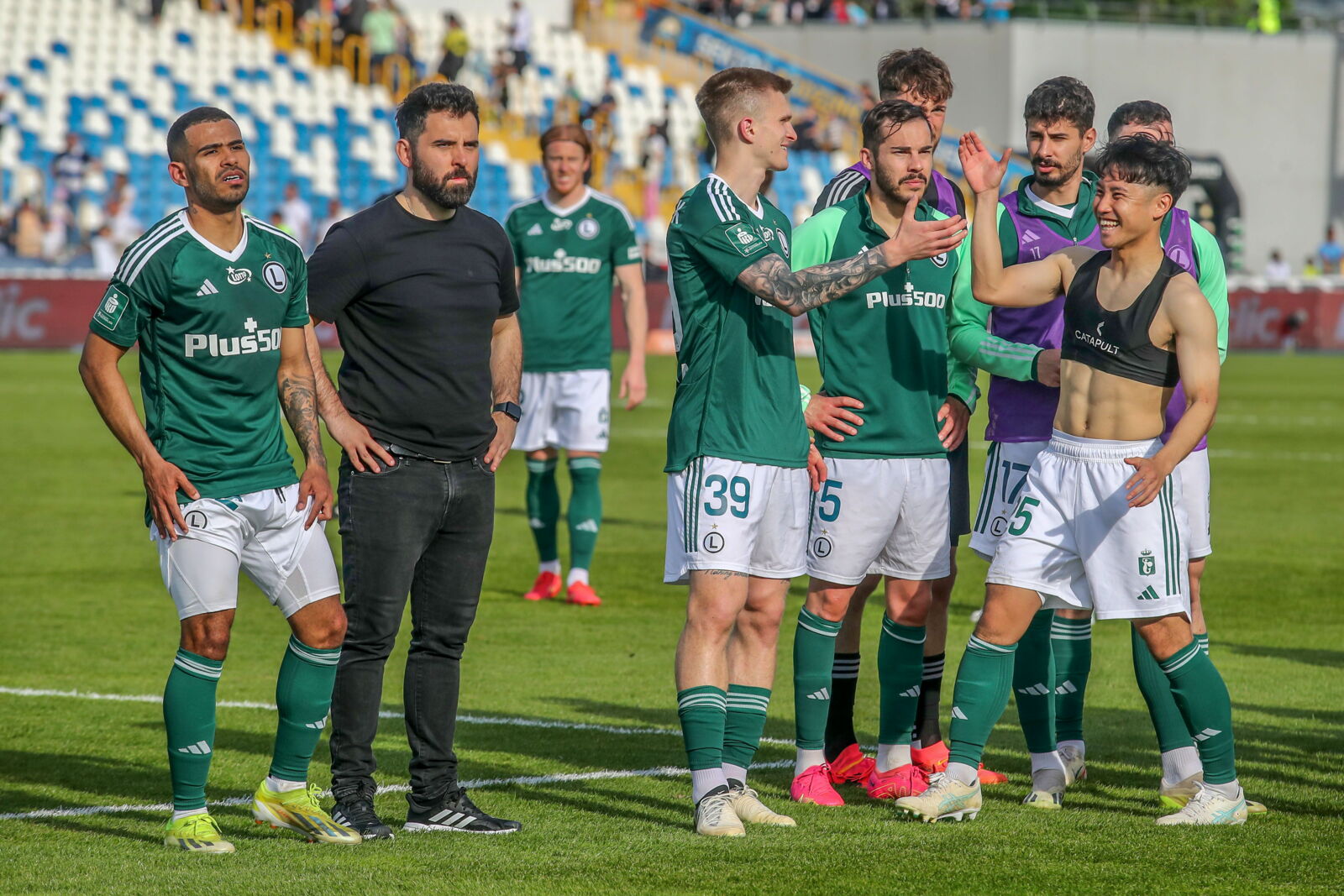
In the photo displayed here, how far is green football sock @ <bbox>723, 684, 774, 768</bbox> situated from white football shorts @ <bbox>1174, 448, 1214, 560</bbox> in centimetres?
158

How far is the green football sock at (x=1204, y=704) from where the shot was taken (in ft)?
18.3

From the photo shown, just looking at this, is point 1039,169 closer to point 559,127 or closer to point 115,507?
point 559,127

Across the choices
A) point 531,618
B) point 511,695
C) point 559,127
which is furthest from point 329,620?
point 559,127

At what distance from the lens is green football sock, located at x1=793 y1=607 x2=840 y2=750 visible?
5.95m

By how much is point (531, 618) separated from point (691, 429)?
4537 mm

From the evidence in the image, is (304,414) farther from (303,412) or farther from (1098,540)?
(1098,540)

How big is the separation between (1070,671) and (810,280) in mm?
2061

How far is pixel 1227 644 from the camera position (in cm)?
909

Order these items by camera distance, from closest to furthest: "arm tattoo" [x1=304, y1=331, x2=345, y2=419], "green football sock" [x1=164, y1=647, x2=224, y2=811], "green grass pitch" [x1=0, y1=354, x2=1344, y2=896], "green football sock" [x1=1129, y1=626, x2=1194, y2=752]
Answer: "green grass pitch" [x1=0, y1=354, x2=1344, y2=896]
"green football sock" [x1=164, y1=647, x2=224, y2=811]
"arm tattoo" [x1=304, y1=331, x2=345, y2=419]
"green football sock" [x1=1129, y1=626, x2=1194, y2=752]

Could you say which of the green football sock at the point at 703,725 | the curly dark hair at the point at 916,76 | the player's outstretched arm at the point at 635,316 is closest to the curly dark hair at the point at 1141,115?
the curly dark hair at the point at 916,76

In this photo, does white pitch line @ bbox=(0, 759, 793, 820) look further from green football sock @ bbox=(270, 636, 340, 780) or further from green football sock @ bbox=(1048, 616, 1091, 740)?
green football sock @ bbox=(1048, 616, 1091, 740)

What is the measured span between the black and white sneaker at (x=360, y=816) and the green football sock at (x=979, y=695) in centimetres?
181

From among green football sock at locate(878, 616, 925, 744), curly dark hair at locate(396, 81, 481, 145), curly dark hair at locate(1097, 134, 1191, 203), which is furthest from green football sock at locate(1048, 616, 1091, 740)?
curly dark hair at locate(396, 81, 481, 145)

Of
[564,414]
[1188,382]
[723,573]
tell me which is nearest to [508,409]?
[723,573]
